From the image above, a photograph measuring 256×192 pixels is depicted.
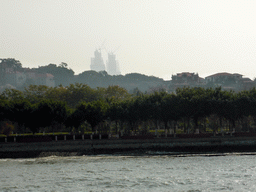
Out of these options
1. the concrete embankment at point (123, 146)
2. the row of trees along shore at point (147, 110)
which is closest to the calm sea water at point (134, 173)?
the concrete embankment at point (123, 146)

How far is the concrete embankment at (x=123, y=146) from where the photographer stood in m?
70.8

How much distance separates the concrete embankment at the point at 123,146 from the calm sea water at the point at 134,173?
225 inches

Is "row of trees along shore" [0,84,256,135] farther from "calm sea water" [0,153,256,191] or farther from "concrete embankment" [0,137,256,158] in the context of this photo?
"calm sea water" [0,153,256,191]

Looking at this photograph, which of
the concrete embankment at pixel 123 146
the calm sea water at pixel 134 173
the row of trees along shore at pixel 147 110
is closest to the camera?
the calm sea water at pixel 134 173

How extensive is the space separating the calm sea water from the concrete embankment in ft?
18.7

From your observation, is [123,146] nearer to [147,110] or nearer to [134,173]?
[147,110]

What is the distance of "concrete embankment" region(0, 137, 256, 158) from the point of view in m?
70.8

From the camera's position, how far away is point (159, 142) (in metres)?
73.0

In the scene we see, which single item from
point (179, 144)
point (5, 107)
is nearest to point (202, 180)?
point (179, 144)

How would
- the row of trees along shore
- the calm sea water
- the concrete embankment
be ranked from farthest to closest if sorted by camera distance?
the row of trees along shore < the concrete embankment < the calm sea water

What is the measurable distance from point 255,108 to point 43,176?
152 ft

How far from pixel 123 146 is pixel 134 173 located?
2262 cm

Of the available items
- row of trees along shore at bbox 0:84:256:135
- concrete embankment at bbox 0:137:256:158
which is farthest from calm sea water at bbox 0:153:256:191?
row of trees along shore at bbox 0:84:256:135

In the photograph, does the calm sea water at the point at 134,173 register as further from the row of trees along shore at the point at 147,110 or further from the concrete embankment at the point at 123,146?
the row of trees along shore at the point at 147,110
